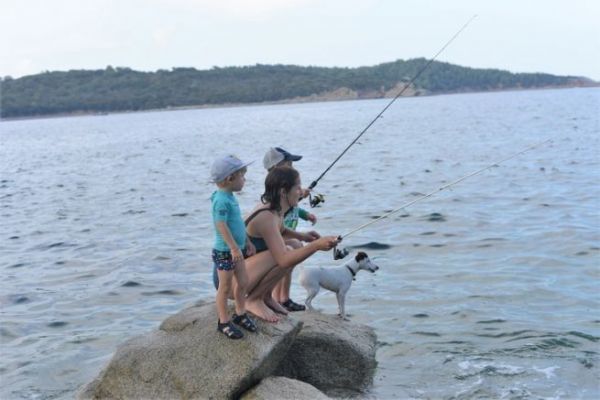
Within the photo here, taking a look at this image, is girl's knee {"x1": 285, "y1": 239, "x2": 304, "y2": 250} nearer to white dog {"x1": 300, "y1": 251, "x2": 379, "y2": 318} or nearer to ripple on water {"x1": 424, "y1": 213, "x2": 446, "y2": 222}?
white dog {"x1": 300, "y1": 251, "x2": 379, "y2": 318}

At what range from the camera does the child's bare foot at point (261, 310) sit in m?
5.22

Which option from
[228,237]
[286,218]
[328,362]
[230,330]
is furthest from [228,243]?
[328,362]

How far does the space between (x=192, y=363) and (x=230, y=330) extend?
12.7 inches

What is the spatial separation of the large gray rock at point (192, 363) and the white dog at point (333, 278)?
0.91 meters

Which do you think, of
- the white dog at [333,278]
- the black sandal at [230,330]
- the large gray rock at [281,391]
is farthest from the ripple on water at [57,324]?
the large gray rock at [281,391]

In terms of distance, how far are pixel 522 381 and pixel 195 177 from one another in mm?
16937

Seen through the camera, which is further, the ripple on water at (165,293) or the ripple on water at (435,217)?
the ripple on water at (435,217)

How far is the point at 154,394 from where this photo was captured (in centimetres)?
477

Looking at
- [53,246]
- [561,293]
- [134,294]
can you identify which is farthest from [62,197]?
[561,293]

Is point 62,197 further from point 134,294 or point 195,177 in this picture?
point 134,294

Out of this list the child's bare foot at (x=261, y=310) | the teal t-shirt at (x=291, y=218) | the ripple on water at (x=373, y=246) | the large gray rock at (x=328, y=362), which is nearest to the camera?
the child's bare foot at (x=261, y=310)

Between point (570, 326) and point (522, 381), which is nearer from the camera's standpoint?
point (522, 381)

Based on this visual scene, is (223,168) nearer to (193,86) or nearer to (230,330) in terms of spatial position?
(230,330)

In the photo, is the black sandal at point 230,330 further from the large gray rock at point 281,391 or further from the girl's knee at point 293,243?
the girl's knee at point 293,243
